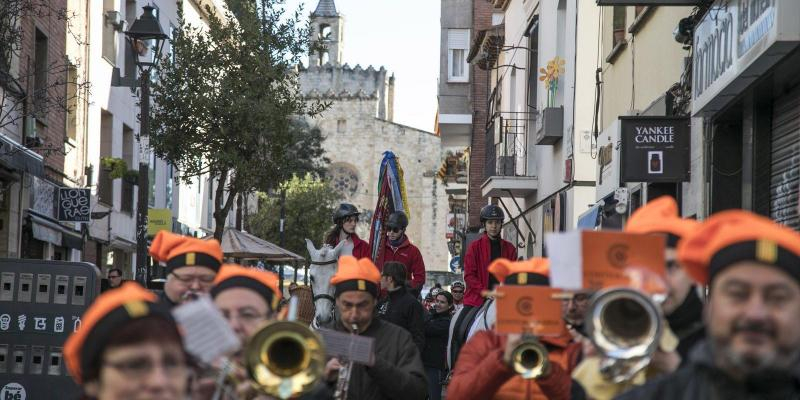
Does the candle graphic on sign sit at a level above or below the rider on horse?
above

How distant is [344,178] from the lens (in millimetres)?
108562

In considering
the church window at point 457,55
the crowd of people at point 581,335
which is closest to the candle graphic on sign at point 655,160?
the crowd of people at point 581,335

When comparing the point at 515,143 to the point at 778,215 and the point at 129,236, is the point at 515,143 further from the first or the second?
the point at 778,215

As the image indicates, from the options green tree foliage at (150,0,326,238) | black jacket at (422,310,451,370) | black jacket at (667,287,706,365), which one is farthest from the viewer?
green tree foliage at (150,0,326,238)

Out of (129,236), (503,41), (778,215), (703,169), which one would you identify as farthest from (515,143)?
(778,215)

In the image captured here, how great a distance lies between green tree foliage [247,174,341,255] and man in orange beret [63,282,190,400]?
203 ft

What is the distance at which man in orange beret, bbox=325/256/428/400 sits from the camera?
852cm

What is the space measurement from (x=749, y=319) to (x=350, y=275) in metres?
5.05

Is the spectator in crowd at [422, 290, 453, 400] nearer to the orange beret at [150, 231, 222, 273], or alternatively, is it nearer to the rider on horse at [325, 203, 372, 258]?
the rider on horse at [325, 203, 372, 258]

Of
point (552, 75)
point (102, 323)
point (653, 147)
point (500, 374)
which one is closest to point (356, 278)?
point (500, 374)

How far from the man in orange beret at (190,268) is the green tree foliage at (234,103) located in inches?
909

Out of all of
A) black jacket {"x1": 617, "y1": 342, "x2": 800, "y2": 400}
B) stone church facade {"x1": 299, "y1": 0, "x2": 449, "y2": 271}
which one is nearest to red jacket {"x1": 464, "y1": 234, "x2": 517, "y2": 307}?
black jacket {"x1": 617, "y1": 342, "x2": 800, "y2": 400}

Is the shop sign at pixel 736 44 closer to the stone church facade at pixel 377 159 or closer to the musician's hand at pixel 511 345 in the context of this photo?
the musician's hand at pixel 511 345

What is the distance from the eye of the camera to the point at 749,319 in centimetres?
423
